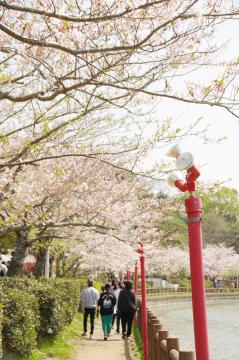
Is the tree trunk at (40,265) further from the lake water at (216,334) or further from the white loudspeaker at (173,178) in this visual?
the white loudspeaker at (173,178)

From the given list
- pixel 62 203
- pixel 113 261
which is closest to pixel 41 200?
pixel 62 203

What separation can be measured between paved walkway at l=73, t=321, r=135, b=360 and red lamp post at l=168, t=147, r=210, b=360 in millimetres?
5861

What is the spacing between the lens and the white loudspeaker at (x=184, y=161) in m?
3.54

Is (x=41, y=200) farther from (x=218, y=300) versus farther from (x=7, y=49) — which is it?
(x=218, y=300)

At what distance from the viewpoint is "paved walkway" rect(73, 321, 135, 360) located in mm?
8859

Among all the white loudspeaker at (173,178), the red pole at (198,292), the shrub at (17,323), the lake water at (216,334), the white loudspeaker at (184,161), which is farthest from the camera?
the lake water at (216,334)

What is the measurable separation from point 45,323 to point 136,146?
406 cm

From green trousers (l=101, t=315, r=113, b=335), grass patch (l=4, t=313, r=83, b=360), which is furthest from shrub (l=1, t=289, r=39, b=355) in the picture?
green trousers (l=101, t=315, r=113, b=335)

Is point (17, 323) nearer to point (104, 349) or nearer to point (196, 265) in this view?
point (104, 349)

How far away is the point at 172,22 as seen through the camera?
478cm

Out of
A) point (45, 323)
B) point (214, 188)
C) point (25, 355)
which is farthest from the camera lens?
point (45, 323)

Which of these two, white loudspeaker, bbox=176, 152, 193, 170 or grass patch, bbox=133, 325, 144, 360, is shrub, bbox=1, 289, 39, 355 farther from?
white loudspeaker, bbox=176, 152, 193, 170

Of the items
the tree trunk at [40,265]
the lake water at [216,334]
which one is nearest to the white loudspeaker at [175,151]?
the lake water at [216,334]

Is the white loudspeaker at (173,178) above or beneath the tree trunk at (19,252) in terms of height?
beneath
